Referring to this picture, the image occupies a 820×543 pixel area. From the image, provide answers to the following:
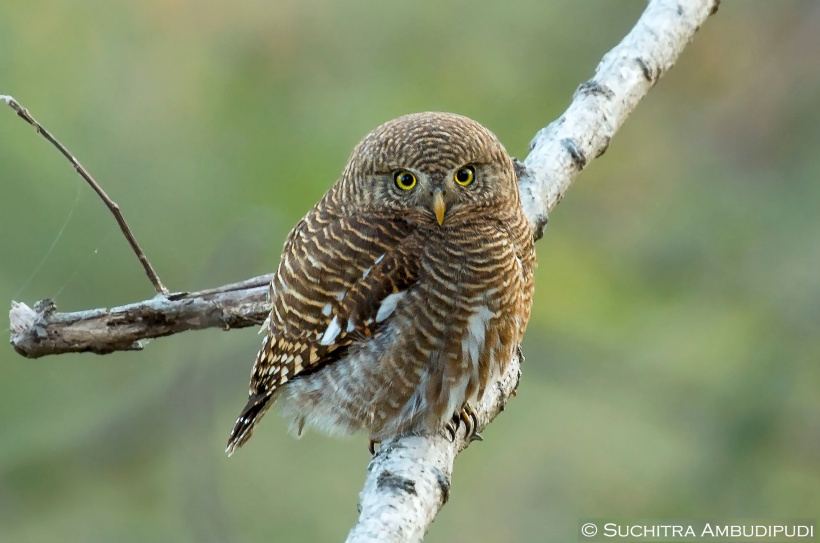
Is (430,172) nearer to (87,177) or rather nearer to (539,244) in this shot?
(87,177)

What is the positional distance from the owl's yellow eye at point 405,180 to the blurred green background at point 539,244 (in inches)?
76.2

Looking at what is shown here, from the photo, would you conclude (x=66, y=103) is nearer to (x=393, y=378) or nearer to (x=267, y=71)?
(x=267, y=71)

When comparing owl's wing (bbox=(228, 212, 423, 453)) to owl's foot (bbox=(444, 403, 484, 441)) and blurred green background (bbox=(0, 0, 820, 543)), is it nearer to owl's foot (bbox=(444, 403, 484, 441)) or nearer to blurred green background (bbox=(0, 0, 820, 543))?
owl's foot (bbox=(444, 403, 484, 441))

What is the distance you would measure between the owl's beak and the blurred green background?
2.03m

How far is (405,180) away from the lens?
2973mm

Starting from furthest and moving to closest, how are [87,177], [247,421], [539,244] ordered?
[539,244], [247,421], [87,177]

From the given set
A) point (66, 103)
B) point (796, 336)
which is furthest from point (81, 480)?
point (796, 336)

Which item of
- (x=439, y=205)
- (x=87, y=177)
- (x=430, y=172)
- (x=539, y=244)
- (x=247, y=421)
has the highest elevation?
(x=539, y=244)

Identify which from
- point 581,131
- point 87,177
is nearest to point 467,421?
point 581,131

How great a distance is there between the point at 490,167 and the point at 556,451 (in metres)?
3.34

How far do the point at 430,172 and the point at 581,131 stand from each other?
0.87 metres

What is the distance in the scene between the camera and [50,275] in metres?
5.06

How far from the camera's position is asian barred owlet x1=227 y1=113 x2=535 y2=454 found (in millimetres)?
2896

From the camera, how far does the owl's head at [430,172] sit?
2930 mm
